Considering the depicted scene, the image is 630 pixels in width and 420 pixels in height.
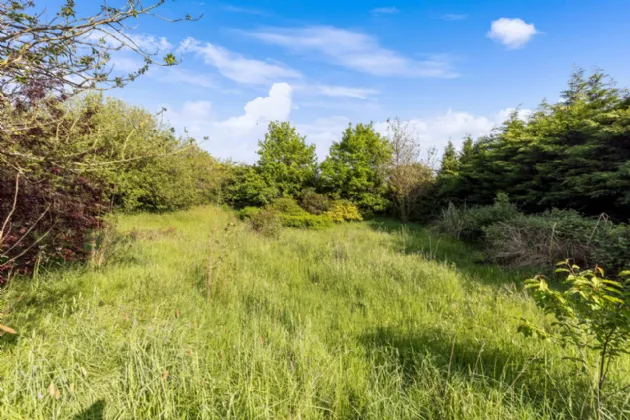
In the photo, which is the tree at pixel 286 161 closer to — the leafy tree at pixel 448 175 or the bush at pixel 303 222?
the bush at pixel 303 222

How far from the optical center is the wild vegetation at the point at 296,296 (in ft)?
6.11

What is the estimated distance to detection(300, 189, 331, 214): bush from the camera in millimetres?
13898

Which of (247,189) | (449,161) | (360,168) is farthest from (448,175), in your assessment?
(247,189)

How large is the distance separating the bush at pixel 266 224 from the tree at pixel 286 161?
15.9ft

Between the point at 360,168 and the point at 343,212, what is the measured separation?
2621mm

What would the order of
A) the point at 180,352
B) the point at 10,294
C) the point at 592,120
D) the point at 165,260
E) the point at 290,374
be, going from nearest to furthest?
1. the point at 290,374
2. the point at 180,352
3. the point at 10,294
4. the point at 165,260
5. the point at 592,120

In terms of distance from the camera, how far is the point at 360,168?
1423cm

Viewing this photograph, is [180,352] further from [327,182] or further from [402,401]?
[327,182]

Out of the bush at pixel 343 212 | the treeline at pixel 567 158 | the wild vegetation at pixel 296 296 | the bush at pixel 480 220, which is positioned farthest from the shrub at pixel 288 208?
the treeline at pixel 567 158

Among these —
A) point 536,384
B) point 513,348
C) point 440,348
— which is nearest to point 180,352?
point 440,348

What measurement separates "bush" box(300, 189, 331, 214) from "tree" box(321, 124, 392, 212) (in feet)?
3.49

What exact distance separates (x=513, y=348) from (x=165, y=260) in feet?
19.7

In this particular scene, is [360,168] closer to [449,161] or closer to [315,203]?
[315,203]

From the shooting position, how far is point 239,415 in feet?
5.88
